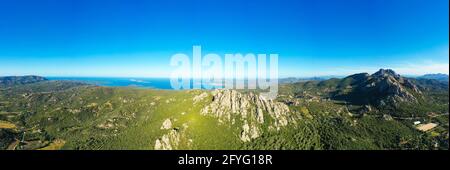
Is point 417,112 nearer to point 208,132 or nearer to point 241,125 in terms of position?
point 241,125

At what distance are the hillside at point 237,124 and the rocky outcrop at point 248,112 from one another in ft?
1.47

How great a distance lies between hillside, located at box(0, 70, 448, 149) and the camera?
9544 centimetres

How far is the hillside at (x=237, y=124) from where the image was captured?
313 feet

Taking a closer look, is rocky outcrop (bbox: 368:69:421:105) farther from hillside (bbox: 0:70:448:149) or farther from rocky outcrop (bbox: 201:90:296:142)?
rocky outcrop (bbox: 201:90:296:142)

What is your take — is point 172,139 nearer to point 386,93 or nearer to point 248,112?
point 248,112

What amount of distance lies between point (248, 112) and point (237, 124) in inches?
413

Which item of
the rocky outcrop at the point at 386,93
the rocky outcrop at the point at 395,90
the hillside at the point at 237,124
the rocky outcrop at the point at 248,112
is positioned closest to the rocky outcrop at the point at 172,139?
the hillside at the point at 237,124

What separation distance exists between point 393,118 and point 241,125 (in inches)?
2799

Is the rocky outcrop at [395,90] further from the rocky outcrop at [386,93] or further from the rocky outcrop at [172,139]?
the rocky outcrop at [172,139]

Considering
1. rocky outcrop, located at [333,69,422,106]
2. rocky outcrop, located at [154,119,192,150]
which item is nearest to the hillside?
rocky outcrop, located at [154,119,192,150]

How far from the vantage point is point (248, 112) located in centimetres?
11806

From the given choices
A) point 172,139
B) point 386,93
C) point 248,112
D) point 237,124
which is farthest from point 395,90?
point 172,139

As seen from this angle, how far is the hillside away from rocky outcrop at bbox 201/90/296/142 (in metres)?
0.45
